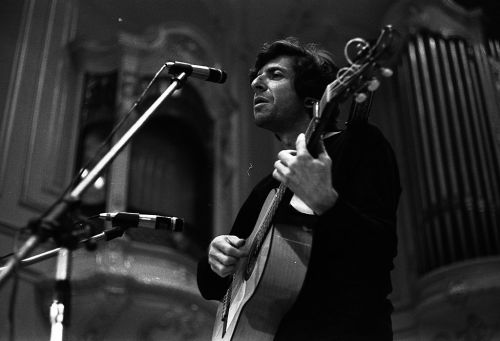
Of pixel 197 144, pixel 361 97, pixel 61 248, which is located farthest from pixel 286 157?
pixel 197 144

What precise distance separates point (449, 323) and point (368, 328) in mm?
2353

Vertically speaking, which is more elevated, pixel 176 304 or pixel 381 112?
pixel 381 112

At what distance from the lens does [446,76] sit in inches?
174

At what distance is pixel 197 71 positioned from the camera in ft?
7.19

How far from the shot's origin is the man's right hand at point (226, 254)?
6.40ft

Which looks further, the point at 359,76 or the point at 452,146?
the point at 452,146

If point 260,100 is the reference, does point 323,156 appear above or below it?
below

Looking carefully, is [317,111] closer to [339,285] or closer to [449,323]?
[339,285]

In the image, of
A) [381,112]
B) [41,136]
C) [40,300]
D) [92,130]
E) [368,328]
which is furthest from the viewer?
[381,112]

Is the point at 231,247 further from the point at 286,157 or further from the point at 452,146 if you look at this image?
the point at 452,146

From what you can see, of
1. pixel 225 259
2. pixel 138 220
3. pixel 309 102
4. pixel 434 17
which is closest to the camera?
pixel 225 259

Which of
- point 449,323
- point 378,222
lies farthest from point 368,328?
point 449,323

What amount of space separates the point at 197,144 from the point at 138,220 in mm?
2573

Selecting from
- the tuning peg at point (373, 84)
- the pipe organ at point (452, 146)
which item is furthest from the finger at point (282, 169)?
the pipe organ at point (452, 146)
